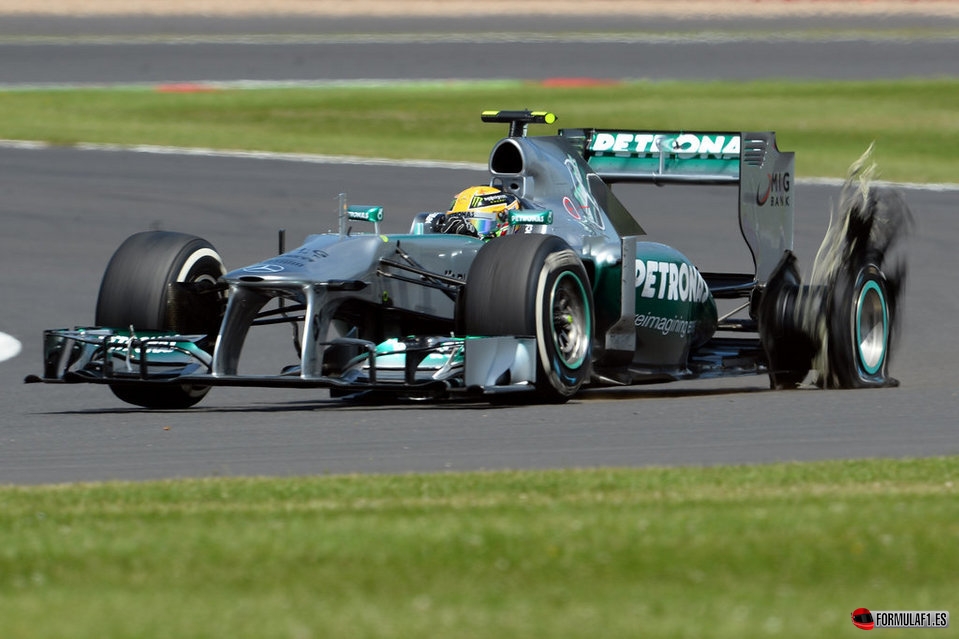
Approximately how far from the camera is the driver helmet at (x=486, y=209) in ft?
40.3

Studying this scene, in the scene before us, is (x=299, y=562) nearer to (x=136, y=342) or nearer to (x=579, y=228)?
(x=136, y=342)

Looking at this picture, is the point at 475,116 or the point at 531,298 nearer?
the point at 531,298

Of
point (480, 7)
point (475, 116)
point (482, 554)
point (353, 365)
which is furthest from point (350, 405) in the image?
point (480, 7)

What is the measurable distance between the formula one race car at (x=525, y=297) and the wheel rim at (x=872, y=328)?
16 millimetres

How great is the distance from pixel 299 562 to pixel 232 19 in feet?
147

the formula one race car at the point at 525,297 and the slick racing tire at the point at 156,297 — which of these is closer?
the formula one race car at the point at 525,297

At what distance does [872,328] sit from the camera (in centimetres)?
1331

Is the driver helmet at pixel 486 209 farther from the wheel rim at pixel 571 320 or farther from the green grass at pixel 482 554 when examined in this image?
the green grass at pixel 482 554

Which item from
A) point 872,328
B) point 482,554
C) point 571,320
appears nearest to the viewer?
point 482,554

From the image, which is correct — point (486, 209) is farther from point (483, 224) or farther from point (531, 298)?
point (531, 298)

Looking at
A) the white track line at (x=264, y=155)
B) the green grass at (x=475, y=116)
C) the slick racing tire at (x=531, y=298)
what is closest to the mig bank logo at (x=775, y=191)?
the slick racing tire at (x=531, y=298)

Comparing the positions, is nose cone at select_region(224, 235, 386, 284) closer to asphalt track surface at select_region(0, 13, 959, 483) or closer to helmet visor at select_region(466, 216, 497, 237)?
asphalt track surface at select_region(0, 13, 959, 483)

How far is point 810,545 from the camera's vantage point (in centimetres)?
672

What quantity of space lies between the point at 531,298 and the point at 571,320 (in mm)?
680
